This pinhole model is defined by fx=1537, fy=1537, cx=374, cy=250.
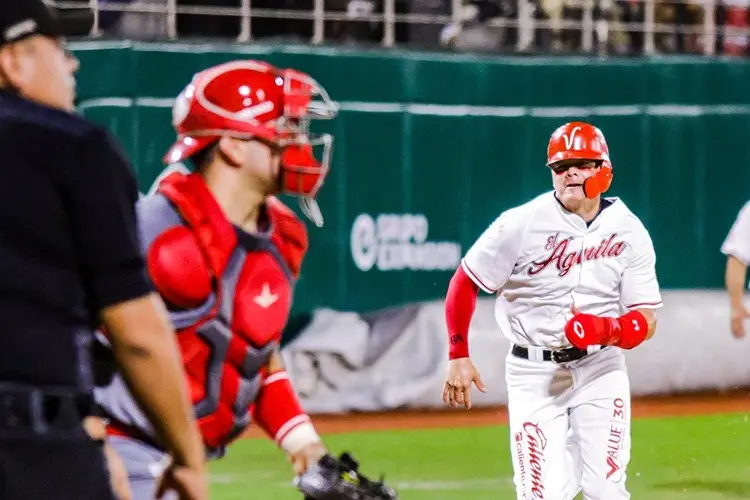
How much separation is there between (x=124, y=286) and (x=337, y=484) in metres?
1.46

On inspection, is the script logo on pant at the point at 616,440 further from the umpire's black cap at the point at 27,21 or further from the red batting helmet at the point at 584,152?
the umpire's black cap at the point at 27,21

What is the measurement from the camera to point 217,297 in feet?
Result: 13.2

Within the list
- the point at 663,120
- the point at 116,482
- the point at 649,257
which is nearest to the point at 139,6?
the point at 663,120

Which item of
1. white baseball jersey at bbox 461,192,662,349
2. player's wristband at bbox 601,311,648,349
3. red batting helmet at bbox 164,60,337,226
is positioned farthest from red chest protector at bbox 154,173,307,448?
white baseball jersey at bbox 461,192,662,349

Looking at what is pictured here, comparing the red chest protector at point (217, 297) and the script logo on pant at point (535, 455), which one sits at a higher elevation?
the red chest protector at point (217, 297)

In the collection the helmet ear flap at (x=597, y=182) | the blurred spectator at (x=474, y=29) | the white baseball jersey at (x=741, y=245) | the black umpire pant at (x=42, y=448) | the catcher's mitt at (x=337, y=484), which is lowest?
the white baseball jersey at (x=741, y=245)

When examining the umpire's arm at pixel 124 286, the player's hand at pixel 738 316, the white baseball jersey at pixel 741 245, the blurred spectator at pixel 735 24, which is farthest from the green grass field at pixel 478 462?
the umpire's arm at pixel 124 286

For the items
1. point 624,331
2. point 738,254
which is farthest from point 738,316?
point 624,331

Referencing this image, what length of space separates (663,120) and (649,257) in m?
10.2

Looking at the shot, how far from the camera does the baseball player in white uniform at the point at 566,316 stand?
6.97 metres

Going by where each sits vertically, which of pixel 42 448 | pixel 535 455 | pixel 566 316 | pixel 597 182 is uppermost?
pixel 597 182

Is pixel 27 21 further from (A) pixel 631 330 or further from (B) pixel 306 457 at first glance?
(A) pixel 631 330

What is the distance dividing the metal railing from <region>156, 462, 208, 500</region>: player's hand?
39.4 ft

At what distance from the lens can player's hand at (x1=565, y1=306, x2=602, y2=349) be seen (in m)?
6.94
